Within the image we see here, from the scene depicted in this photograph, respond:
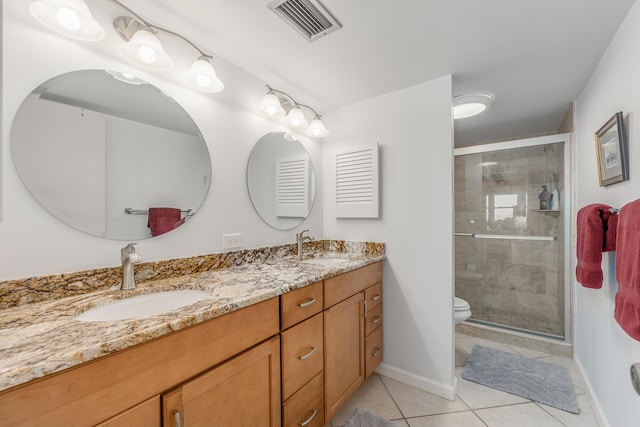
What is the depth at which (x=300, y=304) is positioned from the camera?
1251mm

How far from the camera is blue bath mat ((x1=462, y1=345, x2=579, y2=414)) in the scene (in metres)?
1.74

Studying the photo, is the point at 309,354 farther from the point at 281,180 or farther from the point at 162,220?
the point at 281,180

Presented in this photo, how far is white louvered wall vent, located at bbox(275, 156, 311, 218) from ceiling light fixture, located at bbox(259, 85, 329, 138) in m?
0.25

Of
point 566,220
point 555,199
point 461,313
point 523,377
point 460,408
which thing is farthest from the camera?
point 555,199

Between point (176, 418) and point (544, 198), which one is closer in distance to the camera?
point (176, 418)

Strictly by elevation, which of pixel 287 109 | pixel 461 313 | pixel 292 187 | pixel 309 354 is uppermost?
pixel 287 109

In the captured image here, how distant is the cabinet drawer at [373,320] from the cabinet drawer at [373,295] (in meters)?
0.03

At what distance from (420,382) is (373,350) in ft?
1.26

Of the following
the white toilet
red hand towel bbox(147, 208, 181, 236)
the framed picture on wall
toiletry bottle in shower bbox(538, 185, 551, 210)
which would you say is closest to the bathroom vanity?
red hand towel bbox(147, 208, 181, 236)

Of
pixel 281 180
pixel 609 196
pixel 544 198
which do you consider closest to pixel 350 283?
pixel 281 180

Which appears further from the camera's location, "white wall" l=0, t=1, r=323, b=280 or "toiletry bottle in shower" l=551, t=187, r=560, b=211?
"toiletry bottle in shower" l=551, t=187, r=560, b=211

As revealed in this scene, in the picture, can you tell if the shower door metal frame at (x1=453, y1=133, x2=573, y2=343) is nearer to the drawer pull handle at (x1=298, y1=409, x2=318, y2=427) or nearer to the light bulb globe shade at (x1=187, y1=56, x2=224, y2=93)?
the drawer pull handle at (x1=298, y1=409, x2=318, y2=427)

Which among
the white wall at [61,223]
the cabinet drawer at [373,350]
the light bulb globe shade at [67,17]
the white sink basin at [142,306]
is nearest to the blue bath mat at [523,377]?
the cabinet drawer at [373,350]

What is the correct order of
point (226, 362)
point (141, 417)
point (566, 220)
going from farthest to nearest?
point (566, 220)
point (226, 362)
point (141, 417)
